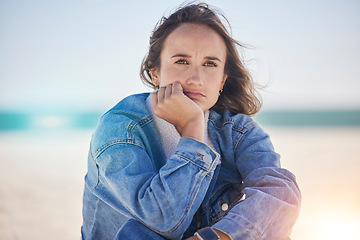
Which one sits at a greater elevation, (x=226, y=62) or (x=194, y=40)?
(x=194, y=40)

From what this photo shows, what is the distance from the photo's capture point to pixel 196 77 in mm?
1756

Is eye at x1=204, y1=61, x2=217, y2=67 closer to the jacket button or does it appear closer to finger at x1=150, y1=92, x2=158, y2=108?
finger at x1=150, y1=92, x2=158, y2=108

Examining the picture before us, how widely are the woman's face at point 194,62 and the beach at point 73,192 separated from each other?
152cm

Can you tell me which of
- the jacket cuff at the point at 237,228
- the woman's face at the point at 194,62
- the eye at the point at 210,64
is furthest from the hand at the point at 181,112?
the jacket cuff at the point at 237,228

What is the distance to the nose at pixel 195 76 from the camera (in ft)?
5.72

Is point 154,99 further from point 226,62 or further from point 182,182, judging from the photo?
point 226,62

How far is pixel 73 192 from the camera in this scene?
3.70m

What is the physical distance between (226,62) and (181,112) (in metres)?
0.68

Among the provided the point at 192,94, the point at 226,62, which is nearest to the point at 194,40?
the point at 192,94

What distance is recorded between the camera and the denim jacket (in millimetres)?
1362

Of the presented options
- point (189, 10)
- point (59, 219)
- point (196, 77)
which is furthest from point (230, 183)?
point (59, 219)

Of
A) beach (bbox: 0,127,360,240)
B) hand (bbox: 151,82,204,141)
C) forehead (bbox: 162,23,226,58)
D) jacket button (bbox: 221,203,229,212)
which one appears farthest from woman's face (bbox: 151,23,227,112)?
beach (bbox: 0,127,360,240)

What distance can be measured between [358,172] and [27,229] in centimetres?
391

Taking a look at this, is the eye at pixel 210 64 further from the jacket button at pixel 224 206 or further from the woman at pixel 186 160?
the jacket button at pixel 224 206
